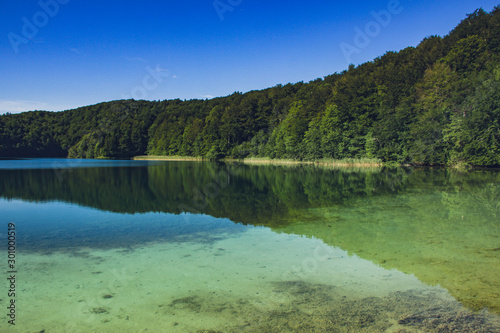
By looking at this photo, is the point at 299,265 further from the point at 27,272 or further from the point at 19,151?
the point at 19,151

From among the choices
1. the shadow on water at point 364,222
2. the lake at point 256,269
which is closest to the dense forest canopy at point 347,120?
the shadow on water at point 364,222

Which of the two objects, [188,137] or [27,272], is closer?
[27,272]

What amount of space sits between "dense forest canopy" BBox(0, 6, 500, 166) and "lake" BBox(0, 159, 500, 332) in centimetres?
3278

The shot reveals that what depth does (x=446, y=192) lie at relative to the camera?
17.9 m

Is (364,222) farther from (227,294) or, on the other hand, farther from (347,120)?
(347,120)

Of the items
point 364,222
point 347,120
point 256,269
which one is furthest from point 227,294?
point 347,120

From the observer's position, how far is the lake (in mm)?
4422

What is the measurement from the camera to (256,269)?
645 centimetres

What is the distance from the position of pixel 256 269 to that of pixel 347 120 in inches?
2392

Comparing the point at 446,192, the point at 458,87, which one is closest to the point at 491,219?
the point at 446,192

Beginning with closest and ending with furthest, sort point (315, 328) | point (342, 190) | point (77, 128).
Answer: point (315, 328) < point (342, 190) < point (77, 128)

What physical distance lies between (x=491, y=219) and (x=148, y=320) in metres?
11.4

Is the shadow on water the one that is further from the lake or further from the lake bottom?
the lake bottom

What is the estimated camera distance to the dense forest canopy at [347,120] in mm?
40125
